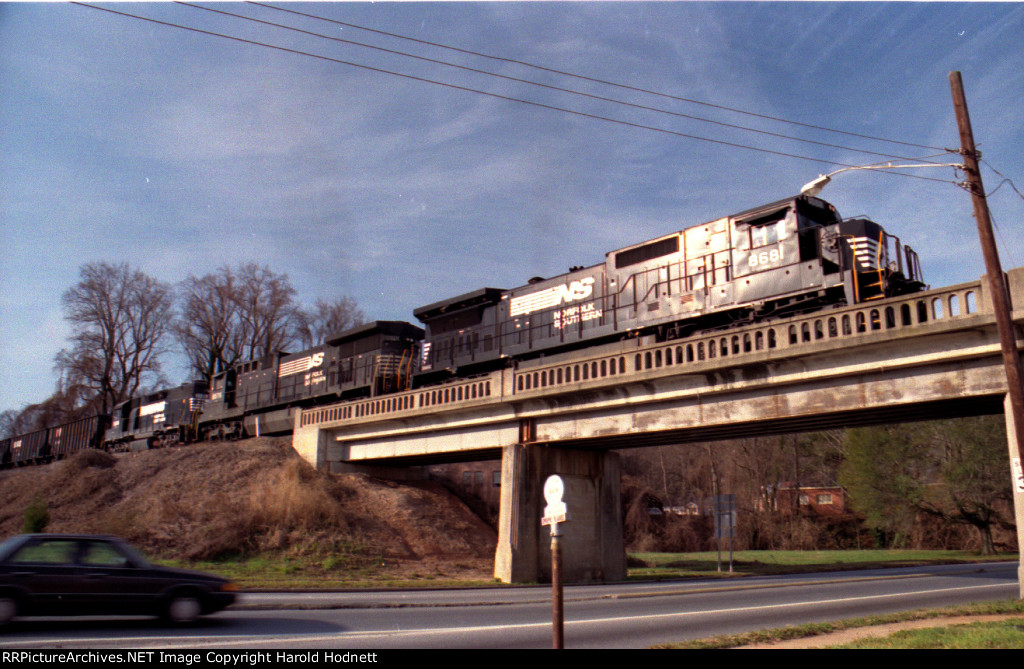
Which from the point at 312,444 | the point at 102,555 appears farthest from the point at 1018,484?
the point at 312,444

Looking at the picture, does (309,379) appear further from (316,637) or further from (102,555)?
(316,637)

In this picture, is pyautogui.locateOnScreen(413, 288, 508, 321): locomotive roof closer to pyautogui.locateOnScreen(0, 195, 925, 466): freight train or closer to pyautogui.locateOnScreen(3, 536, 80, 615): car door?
pyautogui.locateOnScreen(0, 195, 925, 466): freight train

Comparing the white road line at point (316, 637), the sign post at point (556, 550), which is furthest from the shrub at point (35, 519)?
the sign post at point (556, 550)

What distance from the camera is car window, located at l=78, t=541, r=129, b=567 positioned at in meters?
10.8

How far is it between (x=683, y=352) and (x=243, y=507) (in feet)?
59.8

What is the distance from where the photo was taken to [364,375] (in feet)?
111

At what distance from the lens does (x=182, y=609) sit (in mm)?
11078

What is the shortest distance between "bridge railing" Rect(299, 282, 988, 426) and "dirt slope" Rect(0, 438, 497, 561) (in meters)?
4.17

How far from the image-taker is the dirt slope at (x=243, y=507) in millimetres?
26266

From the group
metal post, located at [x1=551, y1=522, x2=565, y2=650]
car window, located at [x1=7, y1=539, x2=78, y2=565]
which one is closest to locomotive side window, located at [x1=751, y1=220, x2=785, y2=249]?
metal post, located at [x1=551, y1=522, x2=565, y2=650]

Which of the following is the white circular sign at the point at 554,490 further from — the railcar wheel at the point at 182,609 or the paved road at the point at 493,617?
the railcar wheel at the point at 182,609

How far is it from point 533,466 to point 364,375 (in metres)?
12.5

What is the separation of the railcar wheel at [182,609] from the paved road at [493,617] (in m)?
0.19
